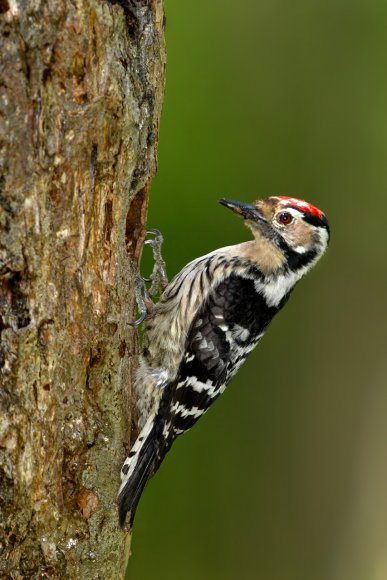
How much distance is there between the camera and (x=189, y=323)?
163 inches

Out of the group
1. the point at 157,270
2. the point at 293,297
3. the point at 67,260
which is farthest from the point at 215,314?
the point at 293,297

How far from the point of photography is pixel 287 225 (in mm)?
4391

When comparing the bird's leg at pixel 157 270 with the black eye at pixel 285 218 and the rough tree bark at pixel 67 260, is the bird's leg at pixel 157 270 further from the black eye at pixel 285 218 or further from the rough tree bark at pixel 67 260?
the rough tree bark at pixel 67 260

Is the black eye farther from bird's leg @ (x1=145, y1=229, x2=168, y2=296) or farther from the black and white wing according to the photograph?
bird's leg @ (x1=145, y1=229, x2=168, y2=296)

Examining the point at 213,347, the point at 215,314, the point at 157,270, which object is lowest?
the point at 213,347

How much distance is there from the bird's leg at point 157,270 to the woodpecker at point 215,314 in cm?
11

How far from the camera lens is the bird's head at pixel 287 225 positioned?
4367 millimetres

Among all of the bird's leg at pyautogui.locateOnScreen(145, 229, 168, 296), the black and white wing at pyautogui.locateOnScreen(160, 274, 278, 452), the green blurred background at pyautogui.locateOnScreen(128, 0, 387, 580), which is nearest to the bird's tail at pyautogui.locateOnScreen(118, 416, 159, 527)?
the black and white wing at pyautogui.locateOnScreen(160, 274, 278, 452)

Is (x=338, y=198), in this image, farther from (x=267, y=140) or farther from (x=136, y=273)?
(x=136, y=273)

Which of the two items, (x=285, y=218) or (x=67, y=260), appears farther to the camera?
(x=285, y=218)

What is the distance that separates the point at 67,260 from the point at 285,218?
1.76 metres

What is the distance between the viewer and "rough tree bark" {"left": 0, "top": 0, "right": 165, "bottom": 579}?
2684 millimetres

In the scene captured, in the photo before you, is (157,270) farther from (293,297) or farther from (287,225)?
(293,297)

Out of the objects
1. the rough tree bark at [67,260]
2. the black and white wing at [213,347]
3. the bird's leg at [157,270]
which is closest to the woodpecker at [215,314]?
the black and white wing at [213,347]
